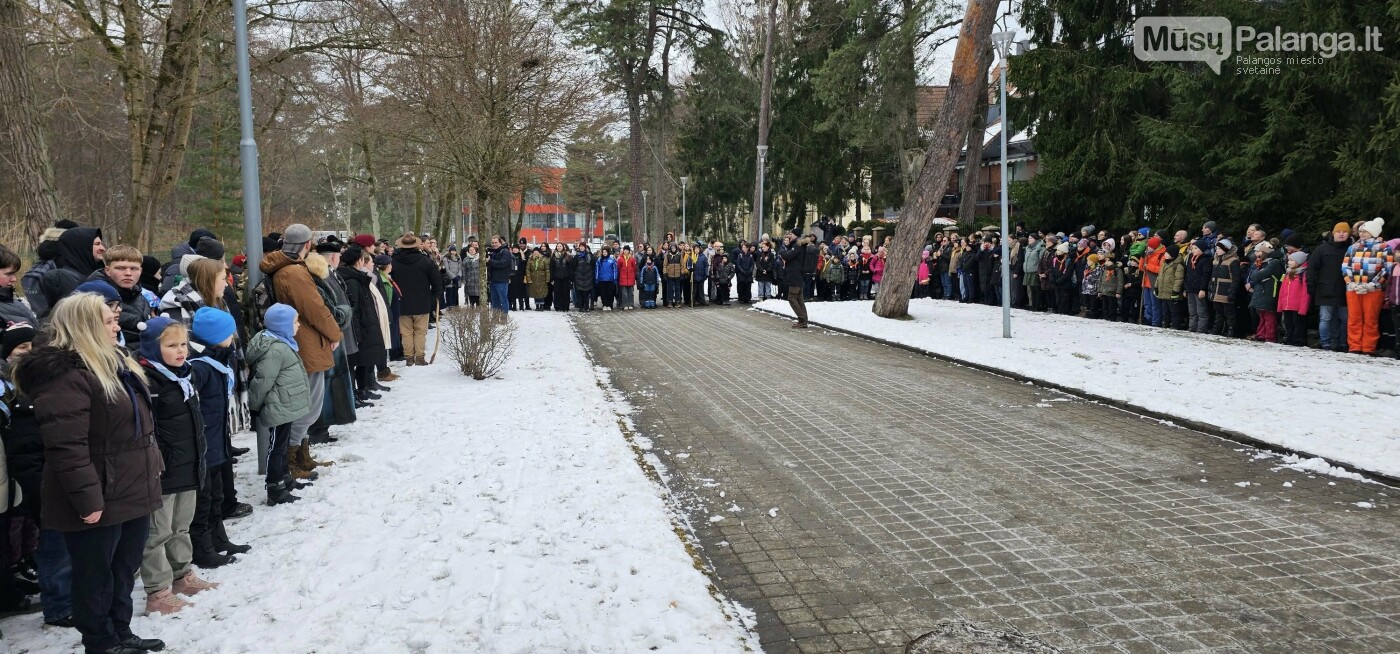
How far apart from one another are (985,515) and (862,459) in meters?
1.69

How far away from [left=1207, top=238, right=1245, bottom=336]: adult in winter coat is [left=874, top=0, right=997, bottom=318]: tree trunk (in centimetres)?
527

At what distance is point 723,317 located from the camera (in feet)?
71.4

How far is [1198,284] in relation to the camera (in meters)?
15.6

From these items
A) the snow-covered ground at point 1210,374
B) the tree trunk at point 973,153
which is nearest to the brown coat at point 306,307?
the snow-covered ground at point 1210,374

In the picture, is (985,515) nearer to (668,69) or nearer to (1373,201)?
(1373,201)

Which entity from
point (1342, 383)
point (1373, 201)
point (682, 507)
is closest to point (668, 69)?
point (1373, 201)

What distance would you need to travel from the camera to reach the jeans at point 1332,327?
13227 millimetres

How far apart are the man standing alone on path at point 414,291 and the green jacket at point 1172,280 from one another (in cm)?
1260

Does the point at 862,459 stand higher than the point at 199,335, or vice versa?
the point at 199,335

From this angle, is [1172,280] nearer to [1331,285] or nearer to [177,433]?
[1331,285]

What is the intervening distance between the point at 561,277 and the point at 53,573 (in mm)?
20206

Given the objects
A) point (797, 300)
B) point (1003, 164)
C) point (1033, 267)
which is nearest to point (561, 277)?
point (797, 300)

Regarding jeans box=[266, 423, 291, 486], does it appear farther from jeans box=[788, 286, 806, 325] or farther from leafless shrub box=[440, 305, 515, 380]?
jeans box=[788, 286, 806, 325]

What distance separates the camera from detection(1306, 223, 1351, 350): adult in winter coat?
12961 millimetres
